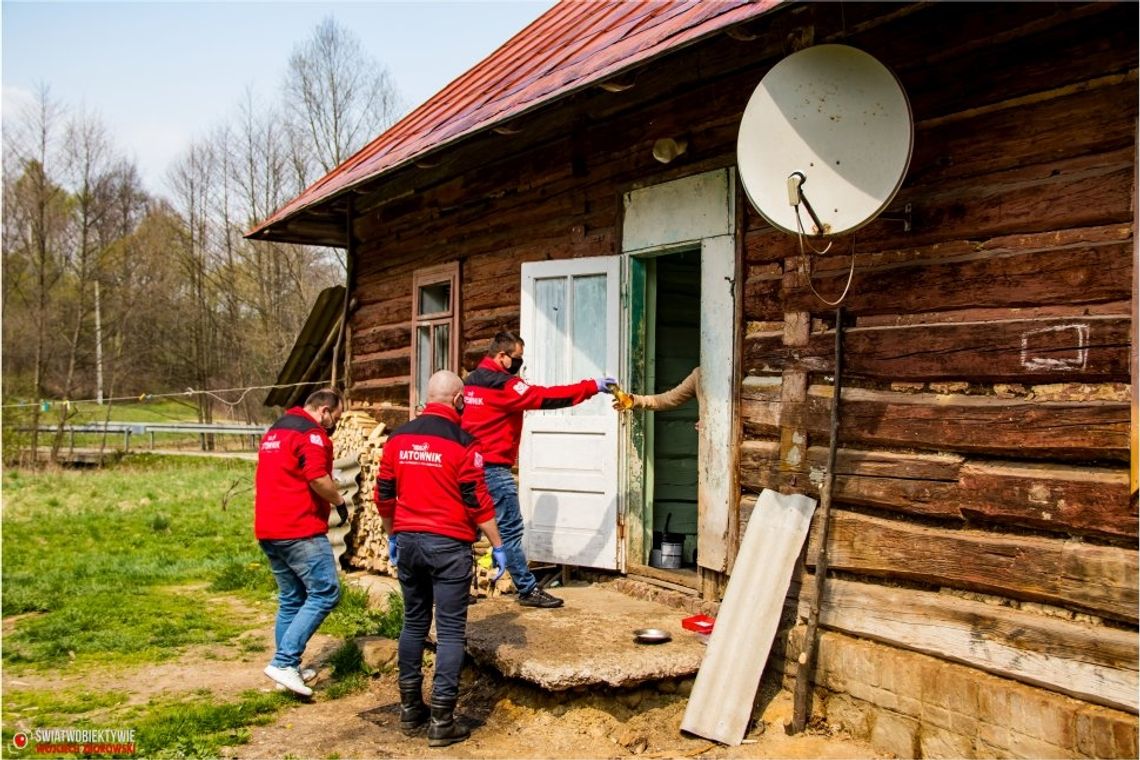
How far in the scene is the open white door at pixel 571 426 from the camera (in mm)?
6852

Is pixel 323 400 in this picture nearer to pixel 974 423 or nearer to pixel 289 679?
pixel 289 679

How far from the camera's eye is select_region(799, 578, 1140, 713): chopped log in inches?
147

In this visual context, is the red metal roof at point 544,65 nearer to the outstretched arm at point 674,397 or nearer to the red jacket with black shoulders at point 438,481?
the outstretched arm at point 674,397

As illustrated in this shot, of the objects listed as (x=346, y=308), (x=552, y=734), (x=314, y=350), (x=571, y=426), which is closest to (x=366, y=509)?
(x=346, y=308)

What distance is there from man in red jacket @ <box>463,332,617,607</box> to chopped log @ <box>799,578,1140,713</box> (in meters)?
2.13

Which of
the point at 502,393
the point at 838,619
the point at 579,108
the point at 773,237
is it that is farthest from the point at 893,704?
the point at 579,108

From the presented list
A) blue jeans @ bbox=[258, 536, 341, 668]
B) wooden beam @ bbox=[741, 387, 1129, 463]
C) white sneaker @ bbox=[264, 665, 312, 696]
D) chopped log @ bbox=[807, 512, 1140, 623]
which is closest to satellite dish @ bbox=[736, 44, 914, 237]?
wooden beam @ bbox=[741, 387, 1129, 463]

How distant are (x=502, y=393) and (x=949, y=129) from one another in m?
3.33

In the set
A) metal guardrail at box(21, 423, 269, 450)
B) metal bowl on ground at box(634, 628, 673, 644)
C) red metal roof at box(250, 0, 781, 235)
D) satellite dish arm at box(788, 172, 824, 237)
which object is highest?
red metal roof at box(250, 0, 781, 235)

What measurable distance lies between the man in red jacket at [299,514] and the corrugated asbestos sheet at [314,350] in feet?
20.5

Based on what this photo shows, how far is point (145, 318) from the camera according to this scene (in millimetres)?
35875

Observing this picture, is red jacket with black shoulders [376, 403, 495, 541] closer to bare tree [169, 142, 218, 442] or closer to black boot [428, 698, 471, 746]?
black boot [428, 698, 471, 746]

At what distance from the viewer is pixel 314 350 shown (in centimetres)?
1271

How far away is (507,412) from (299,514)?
163 cm
